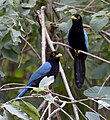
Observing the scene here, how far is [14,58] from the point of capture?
2855 millimetres

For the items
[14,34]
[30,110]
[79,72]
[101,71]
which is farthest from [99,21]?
[30,110]

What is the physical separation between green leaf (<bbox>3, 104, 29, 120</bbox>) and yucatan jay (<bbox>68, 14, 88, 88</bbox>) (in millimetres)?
1286

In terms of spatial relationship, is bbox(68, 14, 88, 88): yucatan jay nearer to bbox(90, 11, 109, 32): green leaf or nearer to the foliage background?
the foliage background

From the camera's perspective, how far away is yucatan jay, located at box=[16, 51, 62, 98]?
2.47 metres

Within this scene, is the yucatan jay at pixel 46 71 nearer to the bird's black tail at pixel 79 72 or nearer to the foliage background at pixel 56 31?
the foliage background at pixel 56 31

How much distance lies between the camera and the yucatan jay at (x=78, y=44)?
2.95 meters

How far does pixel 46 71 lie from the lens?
2.58m

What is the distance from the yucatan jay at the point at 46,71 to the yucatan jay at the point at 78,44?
25cm

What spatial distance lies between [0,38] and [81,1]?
101 cm

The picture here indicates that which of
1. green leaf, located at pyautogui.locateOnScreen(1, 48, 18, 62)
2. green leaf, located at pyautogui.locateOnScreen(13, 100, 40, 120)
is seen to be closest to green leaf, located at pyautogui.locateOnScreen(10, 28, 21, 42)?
green leaf, located at pyautogui.locateOnScreen(1, 48, 18, 62)

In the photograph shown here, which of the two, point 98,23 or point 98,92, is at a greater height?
point 98,23

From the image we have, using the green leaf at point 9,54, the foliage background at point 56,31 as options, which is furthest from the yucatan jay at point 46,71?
the green leaf at point 9,54

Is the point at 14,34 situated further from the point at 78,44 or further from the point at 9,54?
the point at 78,44

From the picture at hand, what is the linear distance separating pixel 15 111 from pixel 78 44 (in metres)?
Answer: 1.57
